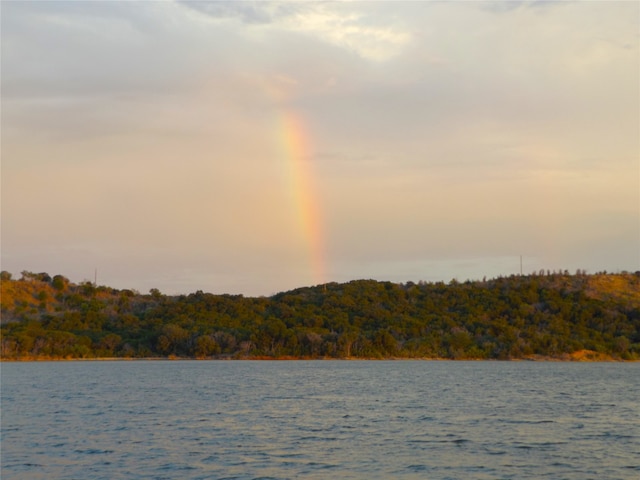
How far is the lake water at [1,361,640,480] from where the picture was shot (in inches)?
1529

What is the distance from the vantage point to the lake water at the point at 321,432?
38.8 m

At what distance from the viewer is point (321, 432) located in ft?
168

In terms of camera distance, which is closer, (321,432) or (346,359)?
(321,432)

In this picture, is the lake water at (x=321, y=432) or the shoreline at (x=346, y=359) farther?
the shoreline at (x=346, y=359)

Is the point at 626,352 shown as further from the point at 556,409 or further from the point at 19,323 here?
the point at 19,323

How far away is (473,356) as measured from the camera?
18262 cm

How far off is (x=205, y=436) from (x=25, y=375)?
7987 centimetres

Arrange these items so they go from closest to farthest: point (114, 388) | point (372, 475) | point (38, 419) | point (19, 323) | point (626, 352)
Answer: point (372, 475) → point (38, 419) → point (114, 388) → point (626, 352) → point (19, 323)

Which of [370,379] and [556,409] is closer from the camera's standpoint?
[556,409]

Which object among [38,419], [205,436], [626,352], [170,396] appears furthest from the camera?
[626,352]

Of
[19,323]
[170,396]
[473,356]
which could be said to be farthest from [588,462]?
[19,323]

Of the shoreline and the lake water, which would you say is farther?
the shoreline

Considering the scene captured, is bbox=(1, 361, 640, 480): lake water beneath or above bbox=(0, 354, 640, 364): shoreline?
beneath

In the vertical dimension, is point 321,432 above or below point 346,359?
below
